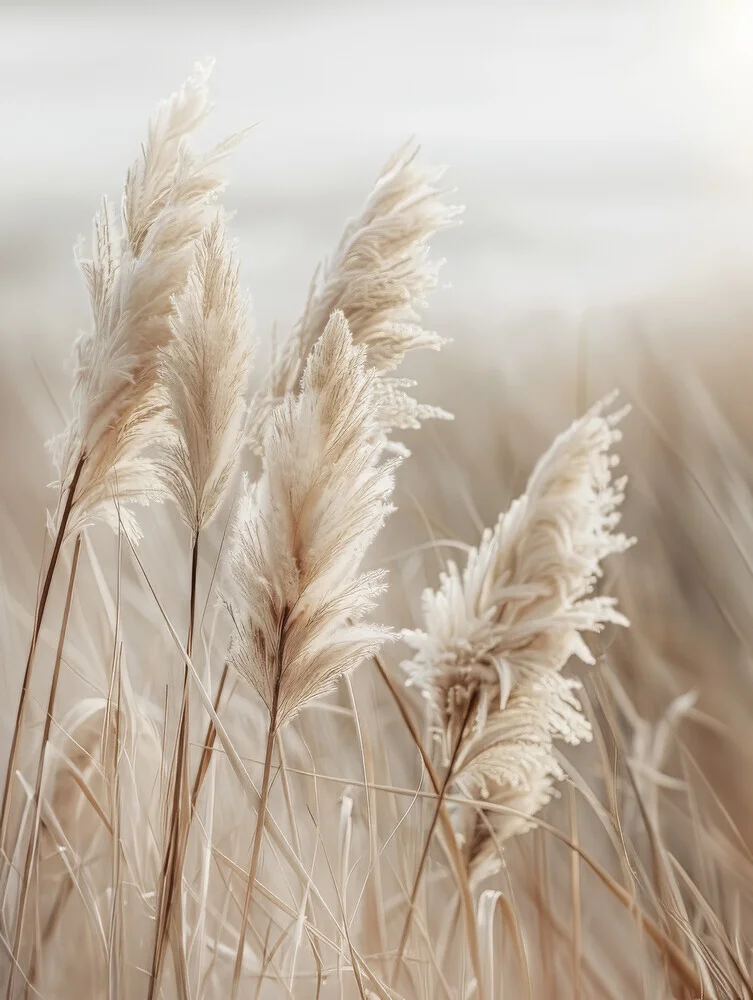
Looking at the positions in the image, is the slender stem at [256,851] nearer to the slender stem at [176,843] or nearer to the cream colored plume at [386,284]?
the slender stem at [176,843]

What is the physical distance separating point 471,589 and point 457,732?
0.15 m

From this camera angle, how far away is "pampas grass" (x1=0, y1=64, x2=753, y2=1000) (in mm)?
732

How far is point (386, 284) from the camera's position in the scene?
0.78 meters

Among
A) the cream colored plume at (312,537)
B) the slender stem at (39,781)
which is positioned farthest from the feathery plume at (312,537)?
the slender stem at (39,781)

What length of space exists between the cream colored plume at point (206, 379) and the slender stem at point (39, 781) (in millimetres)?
194

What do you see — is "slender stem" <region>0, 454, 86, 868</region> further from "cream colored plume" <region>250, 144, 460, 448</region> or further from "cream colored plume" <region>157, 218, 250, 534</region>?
"cream colored plume" <region>250, 144, 460, 448</region>

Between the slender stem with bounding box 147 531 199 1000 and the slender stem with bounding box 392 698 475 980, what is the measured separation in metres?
0.24

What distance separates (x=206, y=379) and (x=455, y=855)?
57 cm

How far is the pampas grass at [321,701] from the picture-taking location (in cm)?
73

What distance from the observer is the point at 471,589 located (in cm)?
75

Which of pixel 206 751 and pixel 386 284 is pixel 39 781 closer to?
pixel 206 751

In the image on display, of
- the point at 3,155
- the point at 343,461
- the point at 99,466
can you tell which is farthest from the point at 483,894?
the point at 3,155

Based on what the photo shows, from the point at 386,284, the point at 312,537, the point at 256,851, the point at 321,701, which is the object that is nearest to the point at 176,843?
the point at 256,851

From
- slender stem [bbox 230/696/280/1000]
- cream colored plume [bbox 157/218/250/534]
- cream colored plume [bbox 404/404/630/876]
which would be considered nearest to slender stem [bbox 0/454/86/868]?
cream colored plume [bbox 157/218/250/534]
